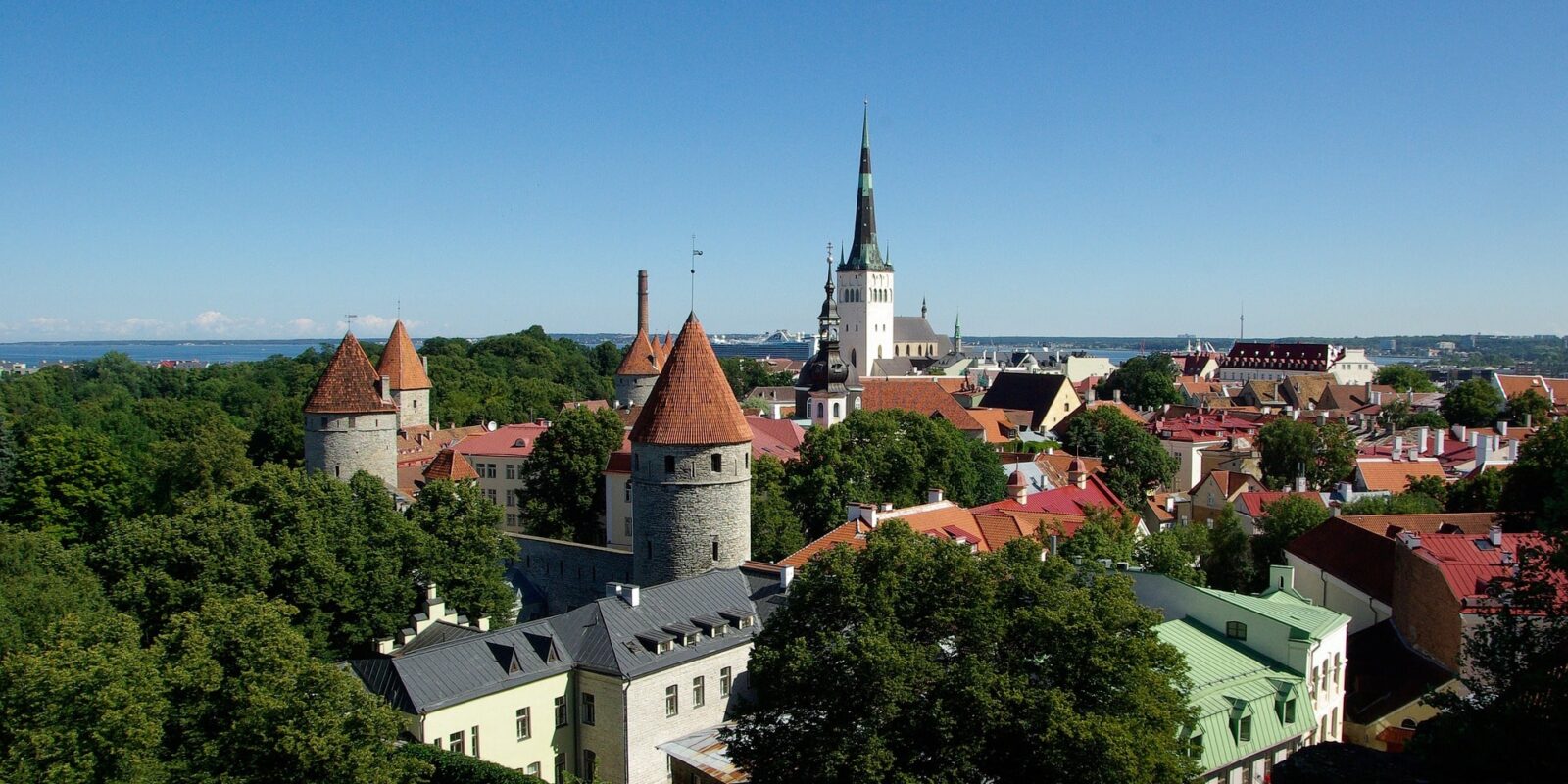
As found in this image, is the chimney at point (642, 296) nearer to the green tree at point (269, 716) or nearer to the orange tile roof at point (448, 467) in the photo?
the orange tile roof at point (448, 467)

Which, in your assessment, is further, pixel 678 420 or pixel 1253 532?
pixel 1253 532

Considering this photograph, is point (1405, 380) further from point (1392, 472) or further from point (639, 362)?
point (639, 362)

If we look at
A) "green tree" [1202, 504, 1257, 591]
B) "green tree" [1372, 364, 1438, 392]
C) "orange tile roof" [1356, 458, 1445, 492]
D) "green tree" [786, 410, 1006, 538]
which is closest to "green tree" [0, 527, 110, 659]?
"green tree" [786, 410, 1006, 538]

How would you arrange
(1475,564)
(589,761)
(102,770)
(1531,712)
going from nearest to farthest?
(1531,712)
(102,770)
(589,761)
(1475,564)

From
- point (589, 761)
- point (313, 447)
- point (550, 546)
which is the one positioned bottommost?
point (589, 761)

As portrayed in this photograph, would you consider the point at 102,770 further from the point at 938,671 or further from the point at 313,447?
the point at 313,447

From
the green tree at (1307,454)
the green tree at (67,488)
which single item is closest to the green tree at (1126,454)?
the green tree at (1307,454)

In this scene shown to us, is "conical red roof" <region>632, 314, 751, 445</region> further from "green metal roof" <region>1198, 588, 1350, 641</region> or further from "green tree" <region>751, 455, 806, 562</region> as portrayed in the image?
"green metal roof" <region>1198, 588, 1350, 641</region>

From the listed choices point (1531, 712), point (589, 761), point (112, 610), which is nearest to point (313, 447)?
point (112, 610)
